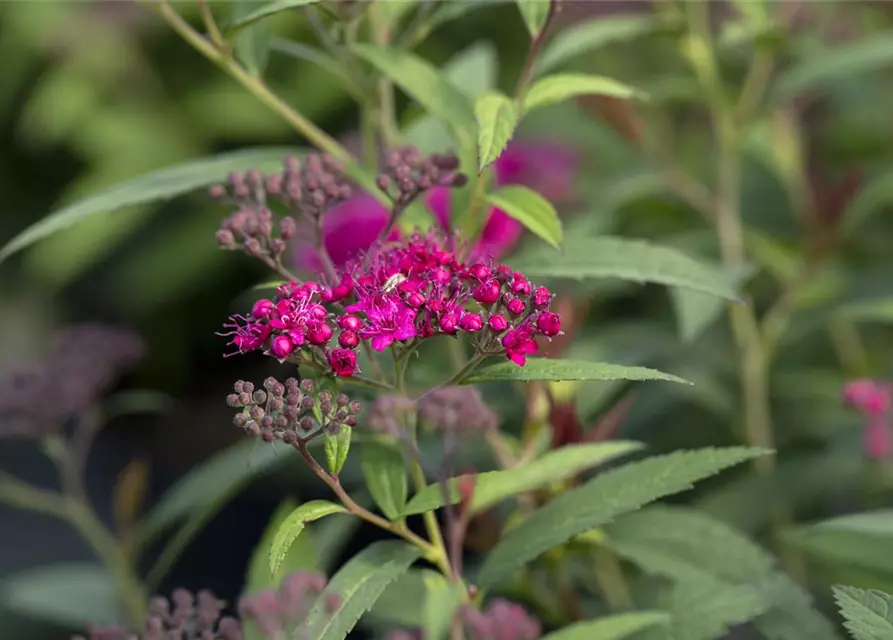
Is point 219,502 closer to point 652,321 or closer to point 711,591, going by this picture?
point 711,591

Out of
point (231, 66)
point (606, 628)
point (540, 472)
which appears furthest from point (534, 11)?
point (606, 628)

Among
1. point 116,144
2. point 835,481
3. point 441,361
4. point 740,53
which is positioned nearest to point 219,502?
point 441,361

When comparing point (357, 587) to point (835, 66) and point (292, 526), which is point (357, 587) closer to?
point (292, 526)

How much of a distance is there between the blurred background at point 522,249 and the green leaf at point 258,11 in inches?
5.2

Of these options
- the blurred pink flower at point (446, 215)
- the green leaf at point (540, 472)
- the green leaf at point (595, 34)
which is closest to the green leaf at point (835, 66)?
the green leaf at point (595, 34)

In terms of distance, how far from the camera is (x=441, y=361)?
57.6 inches

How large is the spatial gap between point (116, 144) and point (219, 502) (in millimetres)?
2107

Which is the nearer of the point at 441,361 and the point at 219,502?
the point at 219,502

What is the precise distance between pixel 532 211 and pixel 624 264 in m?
0.09

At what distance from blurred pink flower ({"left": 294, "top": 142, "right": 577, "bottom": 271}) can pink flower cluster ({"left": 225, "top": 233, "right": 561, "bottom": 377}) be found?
0.32 feet

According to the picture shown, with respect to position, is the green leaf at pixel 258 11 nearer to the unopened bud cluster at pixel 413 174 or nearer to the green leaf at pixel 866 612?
the unopened bud cluster at pixel 413 174

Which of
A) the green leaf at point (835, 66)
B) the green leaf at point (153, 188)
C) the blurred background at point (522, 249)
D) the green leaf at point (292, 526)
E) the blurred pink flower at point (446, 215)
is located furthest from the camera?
the blurred background at point (522, 249)

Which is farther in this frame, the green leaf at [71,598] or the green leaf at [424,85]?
the green leaf at [71,598]

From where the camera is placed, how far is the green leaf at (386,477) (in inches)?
31.9
